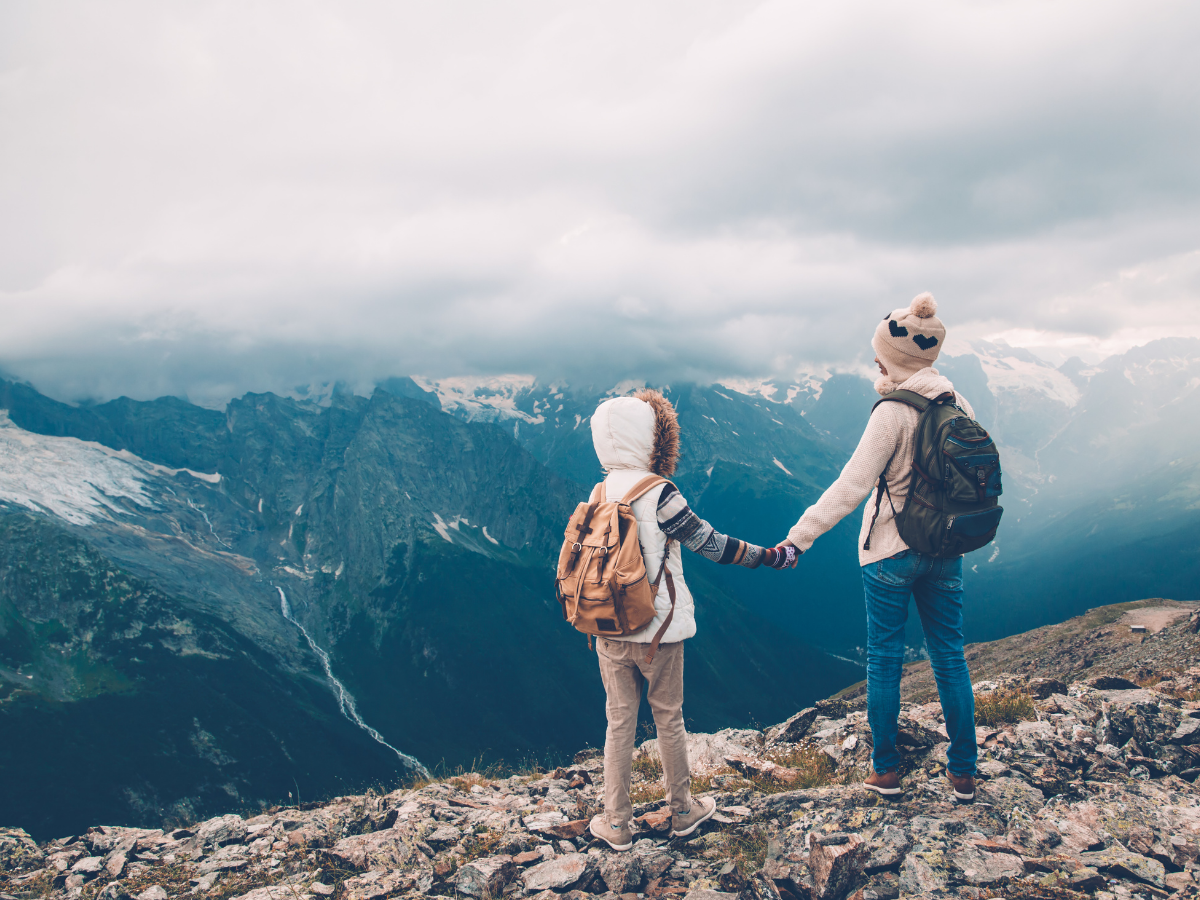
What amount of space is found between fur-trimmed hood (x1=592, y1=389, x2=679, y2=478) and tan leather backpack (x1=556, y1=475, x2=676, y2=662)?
1.04ft

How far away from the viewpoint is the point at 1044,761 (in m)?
7.52

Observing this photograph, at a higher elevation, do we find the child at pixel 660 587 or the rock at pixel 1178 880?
the child at pixel 660 587

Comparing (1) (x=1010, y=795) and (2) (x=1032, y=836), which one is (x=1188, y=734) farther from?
(2) (x=1032, y=836)

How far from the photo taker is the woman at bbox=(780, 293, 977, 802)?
248 inches

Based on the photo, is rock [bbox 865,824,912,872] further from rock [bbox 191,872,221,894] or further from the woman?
rock [bbox 191,872,221,894]

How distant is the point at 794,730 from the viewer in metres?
12.3

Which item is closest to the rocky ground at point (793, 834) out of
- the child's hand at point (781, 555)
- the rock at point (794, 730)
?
the rock at point (794, 730)

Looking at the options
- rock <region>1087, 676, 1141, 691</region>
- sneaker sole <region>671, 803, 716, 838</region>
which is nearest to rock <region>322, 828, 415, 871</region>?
sneaker sole <region>671, 803, 716, 838</region>

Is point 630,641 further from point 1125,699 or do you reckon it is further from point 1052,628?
point 1052,628

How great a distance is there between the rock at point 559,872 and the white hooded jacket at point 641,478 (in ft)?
8.41

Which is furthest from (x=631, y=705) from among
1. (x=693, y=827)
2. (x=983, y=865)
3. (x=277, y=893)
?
(x=277, y=893)

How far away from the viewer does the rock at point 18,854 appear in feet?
32.9

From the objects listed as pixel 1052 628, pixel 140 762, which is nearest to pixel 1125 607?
pixel 1052 628

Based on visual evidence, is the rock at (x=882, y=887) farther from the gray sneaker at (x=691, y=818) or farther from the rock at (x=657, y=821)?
the rock at (x=657, y=821)
